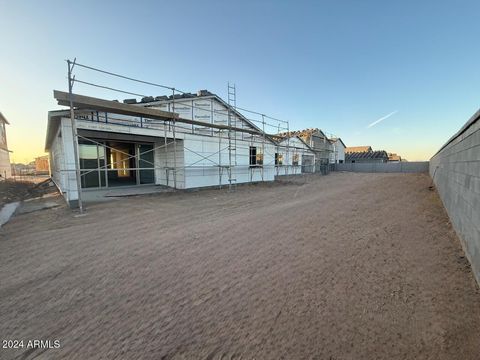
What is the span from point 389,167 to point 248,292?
28.0m

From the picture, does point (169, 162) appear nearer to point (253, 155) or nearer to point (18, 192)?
point (253, 155)

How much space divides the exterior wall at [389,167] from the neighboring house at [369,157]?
32.0ft

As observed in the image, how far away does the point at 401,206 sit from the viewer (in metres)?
5.45

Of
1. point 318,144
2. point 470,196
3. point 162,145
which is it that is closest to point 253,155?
point 162,145

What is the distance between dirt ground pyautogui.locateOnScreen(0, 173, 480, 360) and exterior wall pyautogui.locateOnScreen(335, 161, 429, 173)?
833 inches

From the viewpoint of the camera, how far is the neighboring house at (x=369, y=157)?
1358 inches

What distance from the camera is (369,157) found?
116 ft

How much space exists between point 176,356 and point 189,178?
9495mm

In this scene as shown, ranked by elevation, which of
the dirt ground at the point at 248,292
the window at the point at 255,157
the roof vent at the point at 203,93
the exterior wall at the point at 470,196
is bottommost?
the dirt ground at the point at 248,292

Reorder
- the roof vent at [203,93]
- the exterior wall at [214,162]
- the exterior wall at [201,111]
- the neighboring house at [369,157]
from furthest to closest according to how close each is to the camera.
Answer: the neighboring house at [369,157] → the roof vent at [203,93] → the exterior wall at [201,111] → the exterior wall at [214,162]

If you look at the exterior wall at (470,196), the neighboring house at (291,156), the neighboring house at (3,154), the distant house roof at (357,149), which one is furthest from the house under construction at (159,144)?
the distant house roof at (357,149)

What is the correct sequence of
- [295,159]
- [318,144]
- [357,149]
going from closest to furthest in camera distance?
[295,159]
[318,144]
[357,149]

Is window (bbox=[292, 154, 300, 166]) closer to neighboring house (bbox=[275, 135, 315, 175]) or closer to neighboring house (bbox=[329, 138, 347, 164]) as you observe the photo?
neighboring house (bbox=[275, 135, 315, 175])

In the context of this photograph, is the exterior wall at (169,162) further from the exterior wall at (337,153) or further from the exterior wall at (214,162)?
the exterior wall at (337,153)
